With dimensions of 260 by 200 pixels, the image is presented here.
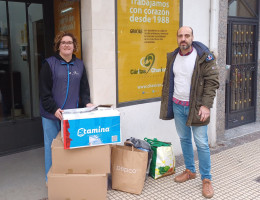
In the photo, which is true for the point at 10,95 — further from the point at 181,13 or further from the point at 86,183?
the point at 181,13

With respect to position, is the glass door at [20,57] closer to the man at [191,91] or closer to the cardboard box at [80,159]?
the cardboard box at [80,159]

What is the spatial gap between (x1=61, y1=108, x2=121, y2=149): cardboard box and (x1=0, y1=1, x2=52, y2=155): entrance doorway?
6.60 feet

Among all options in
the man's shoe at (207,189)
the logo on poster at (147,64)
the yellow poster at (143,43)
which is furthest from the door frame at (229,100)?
the man's shoe at (207,189)

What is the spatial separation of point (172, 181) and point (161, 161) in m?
0.29

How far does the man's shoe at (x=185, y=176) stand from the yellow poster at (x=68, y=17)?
201 centimetres

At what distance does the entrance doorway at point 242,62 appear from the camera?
624cm

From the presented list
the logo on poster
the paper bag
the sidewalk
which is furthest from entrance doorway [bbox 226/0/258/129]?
the paper bag

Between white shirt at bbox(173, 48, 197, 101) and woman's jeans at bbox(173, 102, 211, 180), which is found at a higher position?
white shirt at bbox(173, 48, 197, 101)

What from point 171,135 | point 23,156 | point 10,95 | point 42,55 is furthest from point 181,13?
point 23,156

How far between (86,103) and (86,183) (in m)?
0.96

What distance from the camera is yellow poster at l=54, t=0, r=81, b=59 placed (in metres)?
3.94

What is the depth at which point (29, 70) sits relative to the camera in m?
4.93

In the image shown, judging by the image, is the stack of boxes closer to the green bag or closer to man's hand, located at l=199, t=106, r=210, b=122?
the green bag

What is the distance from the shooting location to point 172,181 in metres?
3.95
